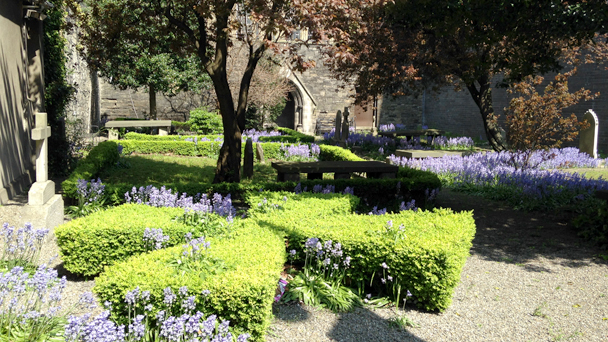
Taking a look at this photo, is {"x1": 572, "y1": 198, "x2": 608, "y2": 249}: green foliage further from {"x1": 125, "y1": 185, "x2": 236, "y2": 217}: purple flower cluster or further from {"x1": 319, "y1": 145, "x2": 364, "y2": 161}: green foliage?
{"x1": 125, "y1": 185, "x2": 236, "y2": 217}: purple flower cluster

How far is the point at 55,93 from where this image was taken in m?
11.5

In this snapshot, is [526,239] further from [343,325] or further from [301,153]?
[301,153]

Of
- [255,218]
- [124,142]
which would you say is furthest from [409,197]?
[124,142]

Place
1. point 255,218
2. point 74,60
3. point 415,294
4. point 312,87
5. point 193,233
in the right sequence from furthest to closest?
point 312,87
point 74,60
point 255,218
point 193,233
point 415,294

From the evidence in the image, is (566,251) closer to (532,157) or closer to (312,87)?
(532,157)

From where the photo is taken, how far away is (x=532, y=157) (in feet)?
44.3

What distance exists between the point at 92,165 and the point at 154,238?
4935mm

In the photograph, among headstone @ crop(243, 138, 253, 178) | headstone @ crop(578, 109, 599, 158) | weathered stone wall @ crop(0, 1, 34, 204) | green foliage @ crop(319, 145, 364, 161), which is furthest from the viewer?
headstone @ crop(578, 109, 599, 158)

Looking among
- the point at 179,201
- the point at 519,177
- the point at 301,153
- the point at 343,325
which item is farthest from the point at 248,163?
the point at 343,325

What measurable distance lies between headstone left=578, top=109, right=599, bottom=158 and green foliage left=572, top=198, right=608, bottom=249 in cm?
956

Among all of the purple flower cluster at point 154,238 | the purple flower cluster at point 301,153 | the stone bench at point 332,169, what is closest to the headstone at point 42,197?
the purple flower cluster at point 154,238

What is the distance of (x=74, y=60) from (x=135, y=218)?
1671 cm

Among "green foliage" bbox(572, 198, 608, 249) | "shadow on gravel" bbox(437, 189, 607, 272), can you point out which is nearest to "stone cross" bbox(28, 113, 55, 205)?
"shadow on gravel" bbox(437, 189, 607, 272)

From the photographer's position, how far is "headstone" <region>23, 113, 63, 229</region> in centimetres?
599
